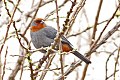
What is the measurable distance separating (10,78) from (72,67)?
628mm

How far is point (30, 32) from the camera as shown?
4.78 metres

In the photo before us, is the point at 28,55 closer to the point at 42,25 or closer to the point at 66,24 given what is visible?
the point at 66,24

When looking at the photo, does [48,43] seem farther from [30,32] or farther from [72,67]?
[72,67]

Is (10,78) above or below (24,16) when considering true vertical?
below

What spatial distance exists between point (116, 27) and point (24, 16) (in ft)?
5.78

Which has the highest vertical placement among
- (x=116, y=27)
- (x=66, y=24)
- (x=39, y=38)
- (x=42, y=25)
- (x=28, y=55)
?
(x=42, y=25)

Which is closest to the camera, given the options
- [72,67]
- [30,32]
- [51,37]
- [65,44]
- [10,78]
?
[72,67]

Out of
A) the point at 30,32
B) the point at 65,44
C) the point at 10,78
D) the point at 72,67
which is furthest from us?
the point at 30,32

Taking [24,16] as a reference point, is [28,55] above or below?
below

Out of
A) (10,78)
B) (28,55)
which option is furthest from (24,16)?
(28,55)

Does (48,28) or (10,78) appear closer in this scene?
(10,78)

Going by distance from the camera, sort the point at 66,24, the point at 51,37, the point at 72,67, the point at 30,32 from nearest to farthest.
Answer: the point at 66,24
the point at 72,67
the point at 51,37
the point at 30,32

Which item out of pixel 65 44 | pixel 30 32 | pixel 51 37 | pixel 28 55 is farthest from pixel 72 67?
pixel 30 32

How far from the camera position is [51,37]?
4457mm
